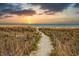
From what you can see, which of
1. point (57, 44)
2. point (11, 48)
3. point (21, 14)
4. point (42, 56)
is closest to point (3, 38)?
point (11, 48)

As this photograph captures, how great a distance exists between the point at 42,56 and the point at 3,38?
15.7 inches

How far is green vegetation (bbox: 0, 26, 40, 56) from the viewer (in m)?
1.60

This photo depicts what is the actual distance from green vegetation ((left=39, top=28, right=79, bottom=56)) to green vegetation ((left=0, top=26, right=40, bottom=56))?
116 mm

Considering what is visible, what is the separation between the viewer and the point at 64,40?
1610 millimetres

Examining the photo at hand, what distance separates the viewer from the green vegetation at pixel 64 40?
1.60m

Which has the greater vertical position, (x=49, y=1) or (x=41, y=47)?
(x=49, y=1)

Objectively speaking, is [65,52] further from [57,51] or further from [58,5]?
[58,5]

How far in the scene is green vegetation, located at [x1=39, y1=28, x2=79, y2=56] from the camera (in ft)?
5.25

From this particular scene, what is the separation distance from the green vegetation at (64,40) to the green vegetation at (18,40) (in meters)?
0.12

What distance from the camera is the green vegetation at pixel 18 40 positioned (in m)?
1.60

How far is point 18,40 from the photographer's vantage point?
1.62 metres

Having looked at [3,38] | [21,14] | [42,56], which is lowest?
[42,56]

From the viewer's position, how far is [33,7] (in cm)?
165

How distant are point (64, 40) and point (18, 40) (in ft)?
1.40
